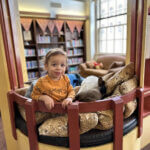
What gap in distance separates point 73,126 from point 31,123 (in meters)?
0.30

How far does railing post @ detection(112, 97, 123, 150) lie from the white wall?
4488mm

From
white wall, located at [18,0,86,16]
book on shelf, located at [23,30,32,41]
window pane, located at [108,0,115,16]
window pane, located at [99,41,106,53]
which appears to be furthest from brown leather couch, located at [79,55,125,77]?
white wall, located at [18,0,86,16]

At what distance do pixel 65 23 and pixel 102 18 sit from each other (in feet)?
4.88

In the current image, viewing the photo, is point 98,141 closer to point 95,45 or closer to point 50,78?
point 50,78

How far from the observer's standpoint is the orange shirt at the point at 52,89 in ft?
3.67

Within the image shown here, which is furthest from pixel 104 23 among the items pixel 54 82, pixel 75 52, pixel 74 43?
→ pixel 54 82

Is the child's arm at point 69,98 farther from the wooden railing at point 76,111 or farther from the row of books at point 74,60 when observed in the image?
the row of books at point 74,60

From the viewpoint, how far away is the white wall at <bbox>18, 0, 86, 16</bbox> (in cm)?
452

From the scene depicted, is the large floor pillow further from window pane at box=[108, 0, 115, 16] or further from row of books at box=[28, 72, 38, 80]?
window pane at box=[108, 0, 115, 16]

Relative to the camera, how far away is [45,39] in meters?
5.01

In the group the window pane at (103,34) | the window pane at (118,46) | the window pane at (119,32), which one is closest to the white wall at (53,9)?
the window pane at (103,34)

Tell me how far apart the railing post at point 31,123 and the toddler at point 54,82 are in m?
0.09

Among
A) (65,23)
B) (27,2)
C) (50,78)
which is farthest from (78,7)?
(50,78)

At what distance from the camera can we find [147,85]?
5.52 feet
